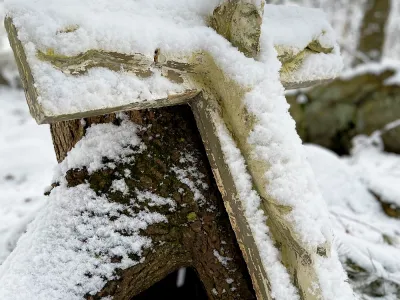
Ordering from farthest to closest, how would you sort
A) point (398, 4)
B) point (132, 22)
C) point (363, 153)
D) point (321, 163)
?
1. point (398, 4)
2. point (363, 153)
3. point (321, 163)
4. point (132, 22)

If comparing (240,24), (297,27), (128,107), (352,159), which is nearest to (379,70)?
(352,159)

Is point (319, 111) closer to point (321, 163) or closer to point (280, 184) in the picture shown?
point (321, 163)

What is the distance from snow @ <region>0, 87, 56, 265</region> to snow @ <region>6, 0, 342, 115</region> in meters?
1.05

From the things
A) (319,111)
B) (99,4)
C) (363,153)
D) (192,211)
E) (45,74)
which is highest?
(99,4)

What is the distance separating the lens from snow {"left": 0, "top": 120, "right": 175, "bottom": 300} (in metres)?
1.02

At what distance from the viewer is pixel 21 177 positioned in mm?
3688

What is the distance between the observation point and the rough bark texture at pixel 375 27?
5598 millimetres

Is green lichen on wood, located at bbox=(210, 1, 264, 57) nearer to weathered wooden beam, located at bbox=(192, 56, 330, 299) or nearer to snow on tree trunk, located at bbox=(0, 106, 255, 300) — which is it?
weathered wooden beam, located at bbox=(192, 56, 330, 299)

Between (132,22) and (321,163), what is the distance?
7.21 feet

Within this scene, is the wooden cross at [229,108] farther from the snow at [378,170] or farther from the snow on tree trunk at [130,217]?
the snow at [378,170]

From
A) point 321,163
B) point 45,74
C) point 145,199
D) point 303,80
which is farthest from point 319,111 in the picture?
point 45,74

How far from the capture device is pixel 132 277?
1.09 metres

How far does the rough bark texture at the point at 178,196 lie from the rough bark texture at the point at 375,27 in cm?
523

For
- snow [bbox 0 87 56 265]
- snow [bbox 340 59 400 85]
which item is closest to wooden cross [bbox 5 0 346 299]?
snow [bbox 0 87 56 265]
